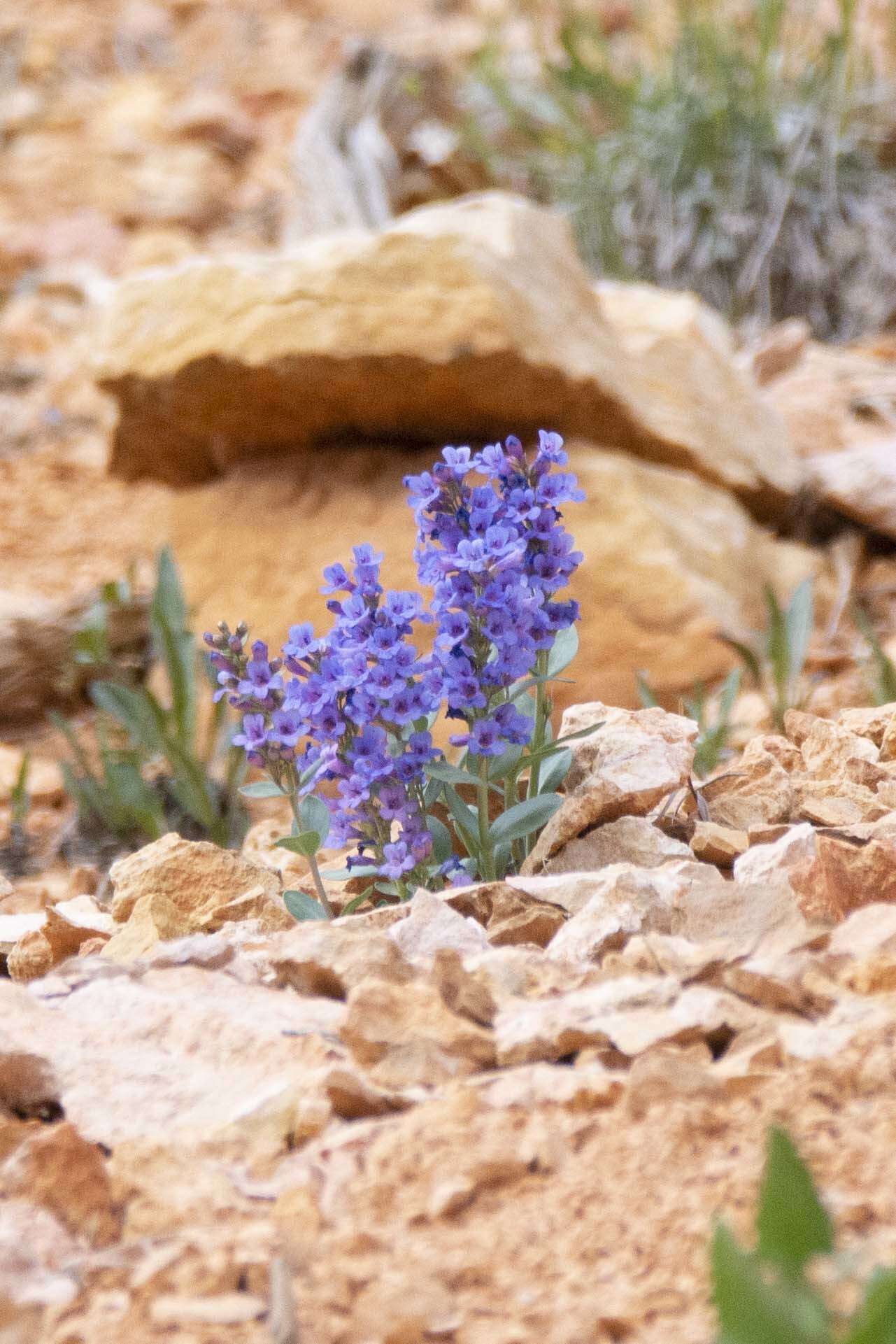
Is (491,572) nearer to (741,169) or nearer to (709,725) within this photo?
(709,725)

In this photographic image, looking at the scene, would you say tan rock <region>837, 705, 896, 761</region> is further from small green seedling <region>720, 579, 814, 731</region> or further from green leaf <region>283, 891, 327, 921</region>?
green leaf <region>283, 891, 327, 921</region>

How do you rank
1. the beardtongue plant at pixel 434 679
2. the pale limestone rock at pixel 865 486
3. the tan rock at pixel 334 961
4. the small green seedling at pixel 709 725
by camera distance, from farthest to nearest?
the pale limestone rock at pixel 865 486 < the small green seedling at pixel 709 725 < the beardtongue plant at pixel 434 679 < the tan rock at pixel 334 961

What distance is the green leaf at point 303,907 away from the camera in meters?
1.74

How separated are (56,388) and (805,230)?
2934 mm

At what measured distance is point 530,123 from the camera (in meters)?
6.39

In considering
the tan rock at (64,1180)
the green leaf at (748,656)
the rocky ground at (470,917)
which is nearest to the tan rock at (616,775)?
the rocky ground at (470,917)

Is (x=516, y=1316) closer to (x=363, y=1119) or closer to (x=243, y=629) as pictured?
(x=363, y=1119)

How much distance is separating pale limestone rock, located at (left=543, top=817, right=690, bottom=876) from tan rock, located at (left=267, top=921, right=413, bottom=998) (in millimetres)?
395

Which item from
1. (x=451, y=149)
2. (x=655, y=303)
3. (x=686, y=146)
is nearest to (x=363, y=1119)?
(x=655, y=303)

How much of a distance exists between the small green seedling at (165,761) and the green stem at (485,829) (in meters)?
1.08

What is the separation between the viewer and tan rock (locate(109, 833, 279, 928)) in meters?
1.92

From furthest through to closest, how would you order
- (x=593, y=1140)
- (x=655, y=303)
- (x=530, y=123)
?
1. (x=530, y=123)
2. (x=655, y=303)
3. (x=593, y=1140)

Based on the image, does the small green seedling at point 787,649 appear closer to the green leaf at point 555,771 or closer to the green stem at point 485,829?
the green leaf at point 555,771

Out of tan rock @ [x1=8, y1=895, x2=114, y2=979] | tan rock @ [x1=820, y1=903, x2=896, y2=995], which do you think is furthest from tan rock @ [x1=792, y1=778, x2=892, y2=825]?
tan rock @ [x1=8, y1=895, x2=114, y2=979]
